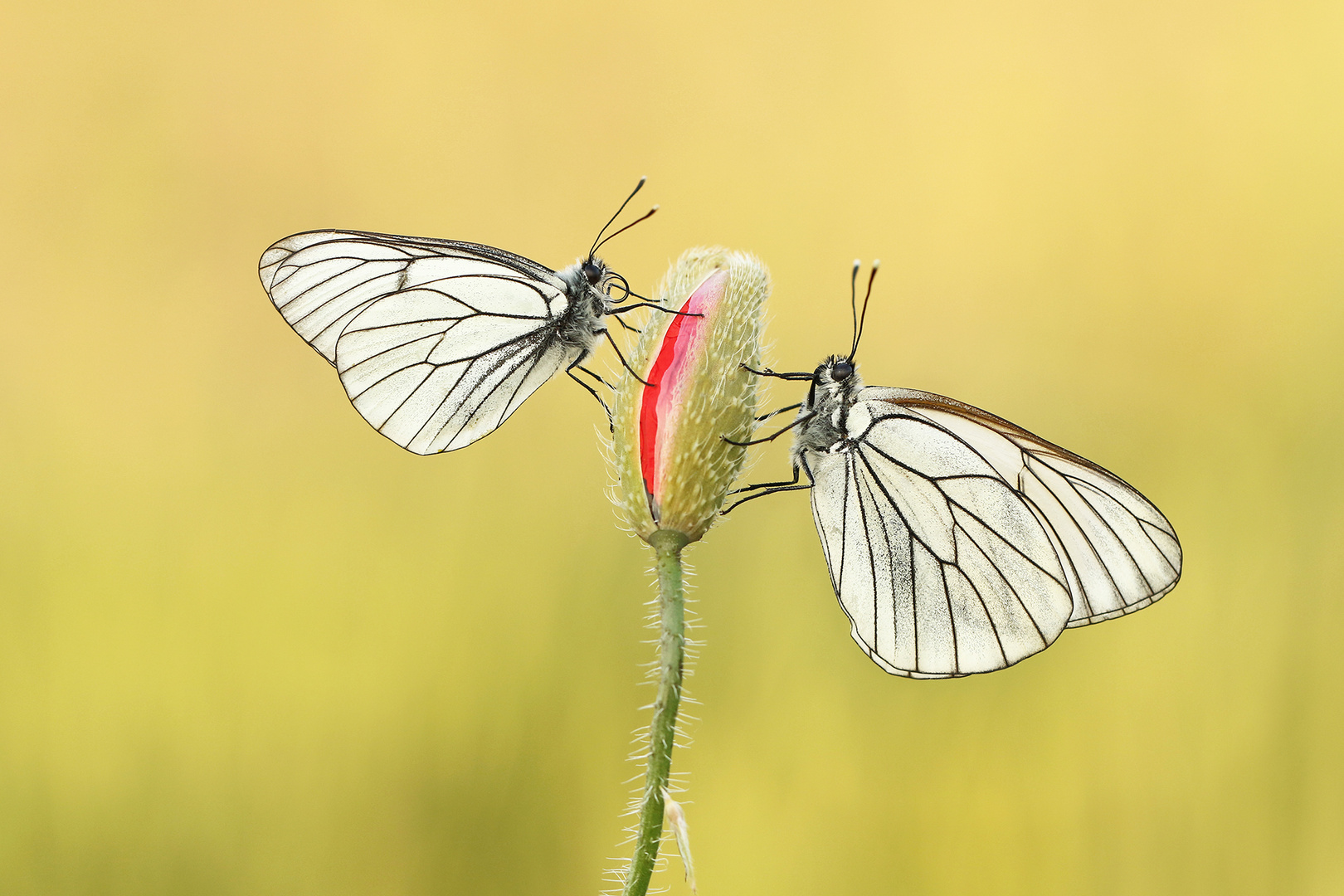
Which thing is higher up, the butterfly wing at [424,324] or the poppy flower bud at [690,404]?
the butterfly wing at [424,324]

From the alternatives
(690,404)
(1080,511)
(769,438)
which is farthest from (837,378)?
(1080,511)

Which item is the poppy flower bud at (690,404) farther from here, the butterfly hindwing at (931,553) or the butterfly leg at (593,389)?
the butterfly hindwing at (931,553)

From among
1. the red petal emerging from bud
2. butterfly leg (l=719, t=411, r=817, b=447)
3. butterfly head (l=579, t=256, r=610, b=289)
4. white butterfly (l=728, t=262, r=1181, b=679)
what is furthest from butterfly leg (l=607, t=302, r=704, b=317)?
white butterfly (l=728, t=262, r=1181, b=679)

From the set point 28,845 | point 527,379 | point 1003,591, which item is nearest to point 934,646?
point 1003,591

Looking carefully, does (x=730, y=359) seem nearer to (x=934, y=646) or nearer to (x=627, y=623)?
(x=934, y=646)

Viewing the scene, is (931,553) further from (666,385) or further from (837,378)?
(666,385)

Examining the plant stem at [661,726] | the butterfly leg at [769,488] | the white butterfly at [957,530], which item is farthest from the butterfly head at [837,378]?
the plant stem at [661,726]
